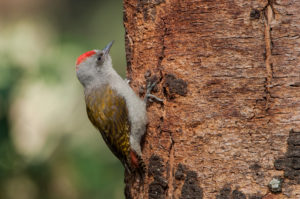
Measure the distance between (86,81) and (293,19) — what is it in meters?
2.20

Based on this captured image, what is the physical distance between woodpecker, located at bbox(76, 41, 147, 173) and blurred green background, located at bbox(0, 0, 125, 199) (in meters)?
0.32

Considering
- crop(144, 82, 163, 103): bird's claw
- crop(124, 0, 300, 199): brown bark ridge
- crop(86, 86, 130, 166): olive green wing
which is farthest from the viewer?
crop(86, 86, 130, 166): olive green wing

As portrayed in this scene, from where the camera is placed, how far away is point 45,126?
426 cm

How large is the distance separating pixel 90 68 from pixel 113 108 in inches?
20.7

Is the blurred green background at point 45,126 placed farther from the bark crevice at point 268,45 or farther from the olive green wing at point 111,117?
the bark crevice at point 268,45

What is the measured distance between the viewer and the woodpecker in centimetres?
340

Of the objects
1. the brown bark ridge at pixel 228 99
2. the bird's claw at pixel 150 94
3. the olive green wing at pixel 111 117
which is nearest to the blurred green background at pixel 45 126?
the olive green wing at pixel 111 117

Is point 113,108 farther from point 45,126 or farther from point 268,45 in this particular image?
point 268,45

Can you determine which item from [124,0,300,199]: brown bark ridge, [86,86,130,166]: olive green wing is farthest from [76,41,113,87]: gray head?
[124,0,300,199]: brown bark ridge

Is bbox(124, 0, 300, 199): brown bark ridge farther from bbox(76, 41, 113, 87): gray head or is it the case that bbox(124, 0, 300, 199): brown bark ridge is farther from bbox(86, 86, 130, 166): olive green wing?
bbox(76, 41, 113, 87): gray head

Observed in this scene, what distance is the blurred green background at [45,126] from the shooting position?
4.07 m

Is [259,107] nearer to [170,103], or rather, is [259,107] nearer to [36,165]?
[170,103]

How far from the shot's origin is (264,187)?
2496 millimetres

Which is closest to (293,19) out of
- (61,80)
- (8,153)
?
(61,80)
